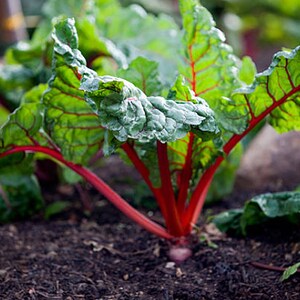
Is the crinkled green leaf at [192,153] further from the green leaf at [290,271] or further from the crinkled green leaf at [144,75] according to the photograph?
the green leaf at [290,271]

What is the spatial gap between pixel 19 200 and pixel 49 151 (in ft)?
1.43

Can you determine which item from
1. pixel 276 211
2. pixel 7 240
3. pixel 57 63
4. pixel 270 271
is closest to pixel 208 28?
pixel 57 63

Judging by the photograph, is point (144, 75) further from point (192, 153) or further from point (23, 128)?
point (23, 128)

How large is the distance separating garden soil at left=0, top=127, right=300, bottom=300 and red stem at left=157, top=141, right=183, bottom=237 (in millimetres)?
73

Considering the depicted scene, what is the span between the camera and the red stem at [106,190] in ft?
6.14

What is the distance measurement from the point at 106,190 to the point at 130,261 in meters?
0.24

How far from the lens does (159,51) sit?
2600 mm

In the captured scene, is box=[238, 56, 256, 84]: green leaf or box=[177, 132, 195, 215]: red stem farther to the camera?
box=[238, 56, 256, 84]: green leaf

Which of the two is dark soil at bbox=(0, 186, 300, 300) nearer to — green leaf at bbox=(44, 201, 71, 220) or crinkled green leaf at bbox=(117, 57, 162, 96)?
green leaf at bbox=(44, 201, 71, 220)

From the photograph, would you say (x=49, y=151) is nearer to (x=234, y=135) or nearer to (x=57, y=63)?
(x=57, y=63)

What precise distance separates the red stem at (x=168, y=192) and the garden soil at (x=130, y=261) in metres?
0.07

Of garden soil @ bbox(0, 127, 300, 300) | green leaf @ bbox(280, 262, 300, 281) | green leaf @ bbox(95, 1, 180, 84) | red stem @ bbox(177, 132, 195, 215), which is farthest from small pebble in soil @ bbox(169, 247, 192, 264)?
green leaf @ bbox(95, 1, 180, 84)

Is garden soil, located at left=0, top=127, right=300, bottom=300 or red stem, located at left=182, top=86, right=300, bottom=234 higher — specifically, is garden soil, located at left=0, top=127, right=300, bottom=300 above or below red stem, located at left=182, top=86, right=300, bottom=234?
below

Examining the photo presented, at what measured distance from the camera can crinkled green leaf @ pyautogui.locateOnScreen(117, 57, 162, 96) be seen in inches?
69.5
